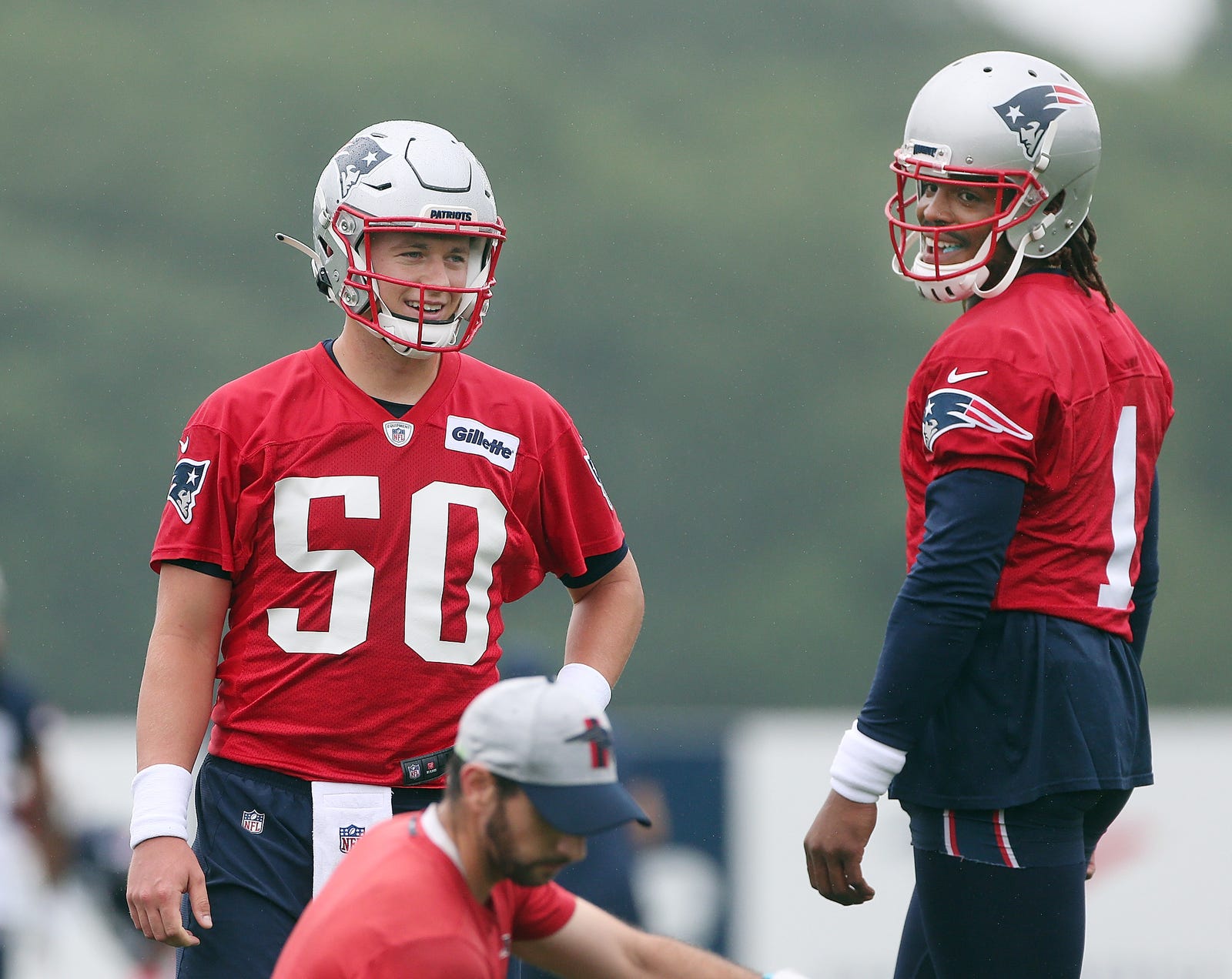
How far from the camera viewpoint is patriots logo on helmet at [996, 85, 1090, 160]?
367 cm

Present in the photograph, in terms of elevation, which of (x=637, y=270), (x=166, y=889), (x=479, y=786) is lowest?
(x=637, y=270)

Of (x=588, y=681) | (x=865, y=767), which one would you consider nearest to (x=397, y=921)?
(x=865, y=767)

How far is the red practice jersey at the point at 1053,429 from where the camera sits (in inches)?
135

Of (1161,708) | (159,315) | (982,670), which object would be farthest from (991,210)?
(159,315)

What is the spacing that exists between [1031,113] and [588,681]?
1.40 m

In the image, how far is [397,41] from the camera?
25625 millimetres

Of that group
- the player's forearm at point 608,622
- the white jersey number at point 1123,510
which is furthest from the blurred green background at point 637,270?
the white jersey number at point 1123,510

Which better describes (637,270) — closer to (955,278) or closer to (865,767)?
(955,278)

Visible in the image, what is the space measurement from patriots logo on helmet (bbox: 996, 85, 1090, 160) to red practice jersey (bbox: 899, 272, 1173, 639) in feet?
0.89

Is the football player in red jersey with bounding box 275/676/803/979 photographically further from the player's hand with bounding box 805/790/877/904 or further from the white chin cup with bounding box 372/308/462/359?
the white chin cup with bounding box 372/308/462/359

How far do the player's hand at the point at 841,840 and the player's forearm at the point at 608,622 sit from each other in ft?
2.06

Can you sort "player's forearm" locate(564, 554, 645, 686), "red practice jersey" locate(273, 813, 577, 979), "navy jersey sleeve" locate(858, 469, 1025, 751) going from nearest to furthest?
"red practice jersey" locate(273, 813, 577, 979) < "navy jersey sleeve" locate(858, 469, 1025, 751) < "player's forearm" locate(564, 554, 645, 686)

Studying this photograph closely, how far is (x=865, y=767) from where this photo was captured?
3477 millimetres

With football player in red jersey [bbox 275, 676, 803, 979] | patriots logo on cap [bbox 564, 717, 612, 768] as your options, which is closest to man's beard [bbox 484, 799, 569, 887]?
football player in red jersey [bbox 275, 676, 803, 979]
